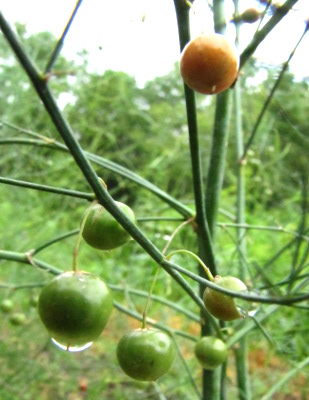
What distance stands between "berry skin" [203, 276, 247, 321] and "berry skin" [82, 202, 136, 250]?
0.39 feet

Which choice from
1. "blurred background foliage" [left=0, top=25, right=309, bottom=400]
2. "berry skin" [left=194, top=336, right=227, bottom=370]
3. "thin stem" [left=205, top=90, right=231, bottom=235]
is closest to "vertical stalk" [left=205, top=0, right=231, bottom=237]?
"thin stem" [left=205, top=90, right=231, bottom=235]

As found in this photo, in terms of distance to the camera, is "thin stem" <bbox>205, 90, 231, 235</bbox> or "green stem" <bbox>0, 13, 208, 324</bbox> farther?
"thin stem" <bbox>205, 90, 231, 235</bbox>

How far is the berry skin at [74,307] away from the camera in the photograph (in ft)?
1.47

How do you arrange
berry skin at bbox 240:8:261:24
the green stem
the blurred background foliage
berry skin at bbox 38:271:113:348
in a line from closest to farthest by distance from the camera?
the green stem < berry skin at bbox 38:271:113:348 < berry skin at bbox 240:8:261:24 < the blurred background foliage

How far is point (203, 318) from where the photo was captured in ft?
2.73

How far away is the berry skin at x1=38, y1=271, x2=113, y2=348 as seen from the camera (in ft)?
1.47

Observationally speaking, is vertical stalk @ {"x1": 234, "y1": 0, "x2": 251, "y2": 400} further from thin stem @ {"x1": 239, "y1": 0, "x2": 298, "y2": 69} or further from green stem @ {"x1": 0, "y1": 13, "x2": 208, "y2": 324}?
green stem @ {"x1": 0, "y1": 13, "x2": 208, "y2": 324}

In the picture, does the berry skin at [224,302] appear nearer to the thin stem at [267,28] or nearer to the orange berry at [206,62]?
the orange berry at [206,62]

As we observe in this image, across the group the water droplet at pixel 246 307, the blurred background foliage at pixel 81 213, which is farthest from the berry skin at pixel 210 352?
the blurred background foliage at pixel 81 213

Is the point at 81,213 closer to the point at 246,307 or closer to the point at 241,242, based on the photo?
the point at 241,242

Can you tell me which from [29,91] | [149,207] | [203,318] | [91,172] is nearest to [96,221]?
[91,172]

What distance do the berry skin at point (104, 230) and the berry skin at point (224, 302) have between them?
0.39ft

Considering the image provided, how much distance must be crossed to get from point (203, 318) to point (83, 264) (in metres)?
1.83

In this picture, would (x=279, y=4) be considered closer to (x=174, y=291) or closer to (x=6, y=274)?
(x=174, y=291)
